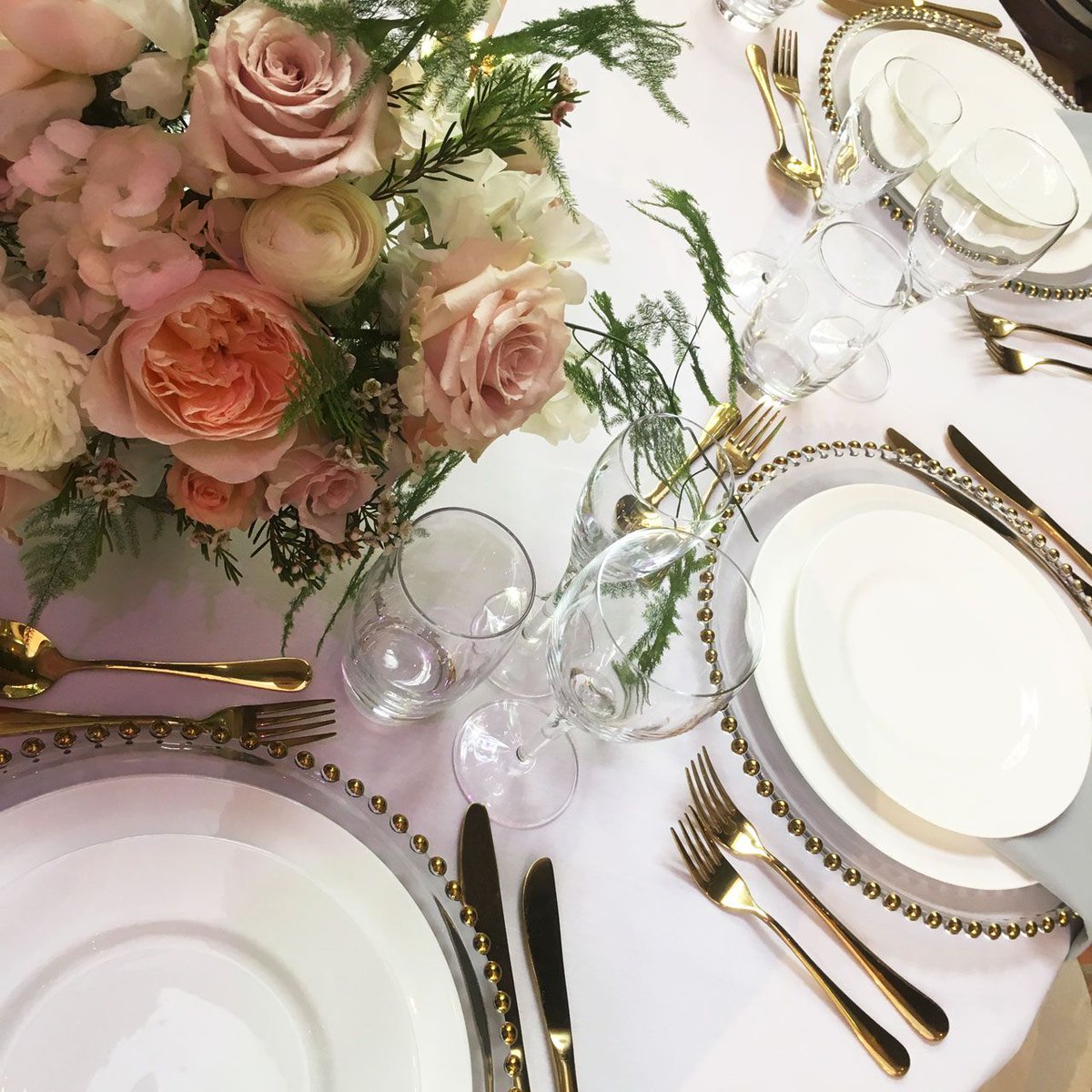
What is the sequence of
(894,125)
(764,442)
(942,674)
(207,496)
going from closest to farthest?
(207,496) → (942,674) → (764,442) → (894,125)

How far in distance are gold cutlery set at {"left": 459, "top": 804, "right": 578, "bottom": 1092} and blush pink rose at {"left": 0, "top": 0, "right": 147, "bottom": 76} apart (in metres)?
0.52

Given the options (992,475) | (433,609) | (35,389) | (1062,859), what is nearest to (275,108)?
(35,389)

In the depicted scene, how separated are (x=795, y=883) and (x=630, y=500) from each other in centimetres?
34

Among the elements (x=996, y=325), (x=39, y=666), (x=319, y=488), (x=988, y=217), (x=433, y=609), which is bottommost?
(x=39, y=666)

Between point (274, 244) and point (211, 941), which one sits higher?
point (274, 244)

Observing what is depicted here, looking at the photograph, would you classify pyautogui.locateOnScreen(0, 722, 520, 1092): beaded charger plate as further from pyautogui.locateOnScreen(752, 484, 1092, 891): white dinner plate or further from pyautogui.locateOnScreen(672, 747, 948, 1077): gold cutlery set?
pyautogui.locateOnScreen(752, 484, 1092, 891): white dinner plate

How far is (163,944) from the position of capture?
1.76 ft

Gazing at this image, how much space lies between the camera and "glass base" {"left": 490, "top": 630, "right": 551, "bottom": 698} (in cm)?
77

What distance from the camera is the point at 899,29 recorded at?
52.3 inches

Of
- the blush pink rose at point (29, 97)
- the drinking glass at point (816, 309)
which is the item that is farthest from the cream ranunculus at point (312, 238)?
the drinking glass at point (816, 309)

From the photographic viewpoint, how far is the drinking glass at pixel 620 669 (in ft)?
2.18

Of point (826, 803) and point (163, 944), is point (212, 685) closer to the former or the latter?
point (163, 944)

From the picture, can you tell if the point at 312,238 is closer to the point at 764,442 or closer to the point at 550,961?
the point at 550,961

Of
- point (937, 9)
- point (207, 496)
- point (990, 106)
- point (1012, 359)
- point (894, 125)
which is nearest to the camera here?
point (207, 496)
